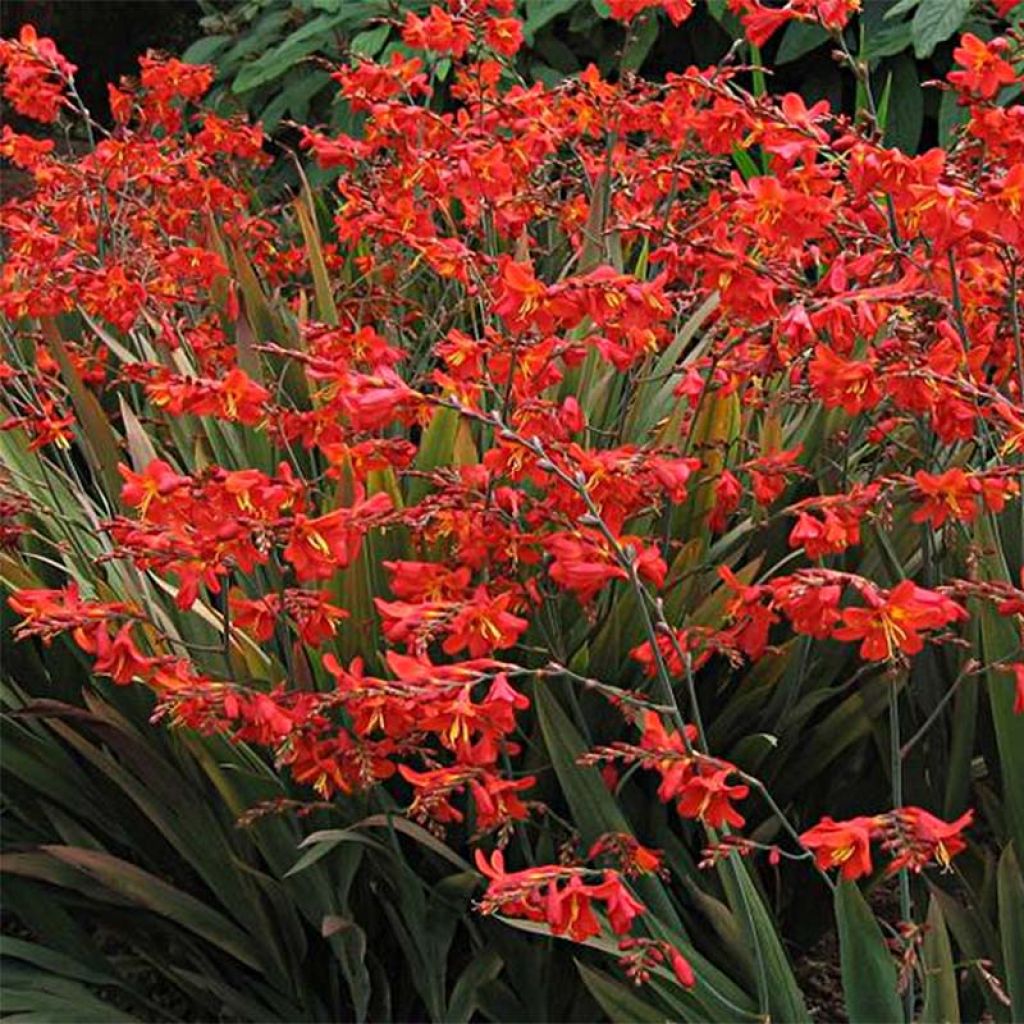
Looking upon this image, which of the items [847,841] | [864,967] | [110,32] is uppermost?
[847,841]

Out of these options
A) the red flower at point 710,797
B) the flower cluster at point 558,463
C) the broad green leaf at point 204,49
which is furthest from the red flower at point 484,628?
the broad green leaf at point 204,49

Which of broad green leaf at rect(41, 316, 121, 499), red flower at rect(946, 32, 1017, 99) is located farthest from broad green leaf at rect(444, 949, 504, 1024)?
red flower at rect(946, 32, 1017, 99)

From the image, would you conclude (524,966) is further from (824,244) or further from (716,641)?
(824,244)

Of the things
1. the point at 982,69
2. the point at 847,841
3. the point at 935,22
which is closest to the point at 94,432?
the point at 982,69

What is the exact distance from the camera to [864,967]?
1.82 m

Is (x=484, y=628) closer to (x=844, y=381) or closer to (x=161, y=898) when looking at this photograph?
(x=844, y=381)

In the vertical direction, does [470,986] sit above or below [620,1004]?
below

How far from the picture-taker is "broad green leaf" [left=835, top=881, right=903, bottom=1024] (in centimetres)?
180

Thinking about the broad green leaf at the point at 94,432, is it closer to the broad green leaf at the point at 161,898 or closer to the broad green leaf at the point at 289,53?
the broad green leaf at the point at 161,898

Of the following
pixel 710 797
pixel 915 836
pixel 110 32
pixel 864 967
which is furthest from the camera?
pixel 110 32

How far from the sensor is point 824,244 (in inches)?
113

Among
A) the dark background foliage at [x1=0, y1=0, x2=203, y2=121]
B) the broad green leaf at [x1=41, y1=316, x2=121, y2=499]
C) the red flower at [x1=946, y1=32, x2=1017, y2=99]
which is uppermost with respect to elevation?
the red flower at [x1=946, y1=32, x2=1017, y2=99]

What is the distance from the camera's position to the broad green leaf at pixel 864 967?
71.1 inches

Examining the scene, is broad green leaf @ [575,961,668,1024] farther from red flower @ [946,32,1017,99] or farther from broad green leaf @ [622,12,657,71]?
broad green leaf @ [622,12,657,71]
